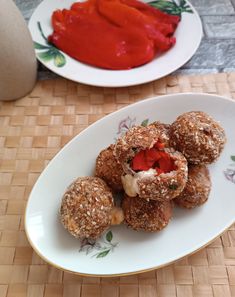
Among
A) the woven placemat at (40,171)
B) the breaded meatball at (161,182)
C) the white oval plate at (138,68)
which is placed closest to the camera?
the breaded meatball at (161,182)

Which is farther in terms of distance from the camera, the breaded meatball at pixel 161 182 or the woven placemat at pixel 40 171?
the woven placemat at pixel 40 171

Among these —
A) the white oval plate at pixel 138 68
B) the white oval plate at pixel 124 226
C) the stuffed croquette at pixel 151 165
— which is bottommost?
the white oval plate at pixel 124 226

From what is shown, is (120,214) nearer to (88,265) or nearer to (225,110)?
(88,265)

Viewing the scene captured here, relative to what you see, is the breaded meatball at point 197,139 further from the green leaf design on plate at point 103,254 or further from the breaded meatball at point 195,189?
the green leaf design on plate at point 103,254

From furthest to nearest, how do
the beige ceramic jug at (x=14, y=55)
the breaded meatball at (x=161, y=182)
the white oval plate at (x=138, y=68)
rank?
the white oval plate at (x=138, y=68) < the beige ceramic jug at (x=14, y=55) < the breaded meatball at (x=161, y=182)

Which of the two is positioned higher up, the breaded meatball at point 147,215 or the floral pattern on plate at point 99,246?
the breaded meatball at point 147,215

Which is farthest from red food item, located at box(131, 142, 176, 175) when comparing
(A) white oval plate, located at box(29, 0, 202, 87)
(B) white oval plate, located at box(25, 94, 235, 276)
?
(A) white oval plate, located at box(29, 0, 202, 87)

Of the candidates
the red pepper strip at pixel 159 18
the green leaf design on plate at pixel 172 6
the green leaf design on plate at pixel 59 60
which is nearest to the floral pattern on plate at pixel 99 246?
the green leaf design on plate at pixel 59 60

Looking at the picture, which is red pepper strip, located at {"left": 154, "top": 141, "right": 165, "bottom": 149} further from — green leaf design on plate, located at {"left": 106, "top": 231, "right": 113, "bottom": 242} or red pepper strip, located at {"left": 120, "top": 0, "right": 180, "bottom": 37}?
red pepper strip, located at {"left": 120, "top": 0, "right": 180, "bottom": 37}

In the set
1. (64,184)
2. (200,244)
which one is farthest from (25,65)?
(200,244)
